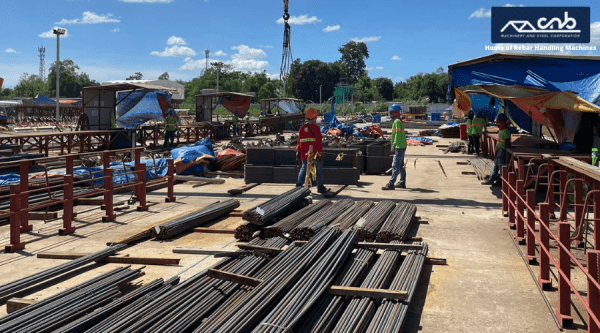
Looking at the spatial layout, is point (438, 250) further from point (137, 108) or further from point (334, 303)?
point (137, 108)

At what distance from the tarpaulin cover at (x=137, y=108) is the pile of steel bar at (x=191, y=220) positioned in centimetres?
1616

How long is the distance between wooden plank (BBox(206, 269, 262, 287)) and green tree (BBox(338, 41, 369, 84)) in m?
140

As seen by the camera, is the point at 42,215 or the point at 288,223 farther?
the point at 42,215

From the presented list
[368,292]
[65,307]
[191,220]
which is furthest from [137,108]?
[368,292]

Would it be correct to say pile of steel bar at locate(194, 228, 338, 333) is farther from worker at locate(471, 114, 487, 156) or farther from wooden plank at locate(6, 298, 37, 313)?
worker at locate(471, 114, 487, 156)

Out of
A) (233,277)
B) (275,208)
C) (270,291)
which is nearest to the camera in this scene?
(270,291)

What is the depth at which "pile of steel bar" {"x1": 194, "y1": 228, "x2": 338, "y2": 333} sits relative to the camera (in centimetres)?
443

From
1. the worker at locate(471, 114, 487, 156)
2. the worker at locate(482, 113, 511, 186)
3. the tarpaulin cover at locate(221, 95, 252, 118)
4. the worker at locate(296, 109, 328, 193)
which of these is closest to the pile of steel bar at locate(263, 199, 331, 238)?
the worker at locate(296, 109, 328, 193)

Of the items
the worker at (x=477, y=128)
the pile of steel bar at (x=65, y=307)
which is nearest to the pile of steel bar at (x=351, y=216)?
the pile of steel bar at (x=65, y=307)

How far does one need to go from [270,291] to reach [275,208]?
354cm

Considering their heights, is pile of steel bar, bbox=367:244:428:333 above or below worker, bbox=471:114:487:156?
below

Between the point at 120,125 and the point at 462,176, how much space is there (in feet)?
53.4

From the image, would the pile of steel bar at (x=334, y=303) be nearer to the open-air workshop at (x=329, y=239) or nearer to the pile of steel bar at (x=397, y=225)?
the open-air workshop at (x=329, y=239)

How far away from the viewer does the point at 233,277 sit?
18.3 ft
